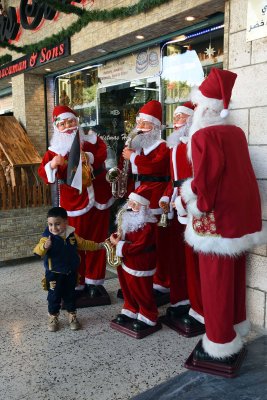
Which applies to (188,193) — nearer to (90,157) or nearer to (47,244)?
(47,244)

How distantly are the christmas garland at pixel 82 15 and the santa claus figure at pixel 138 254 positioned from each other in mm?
2012

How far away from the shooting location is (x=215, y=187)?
243 centimetres

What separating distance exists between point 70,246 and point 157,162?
3.22 feet

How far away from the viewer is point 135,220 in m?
3.09

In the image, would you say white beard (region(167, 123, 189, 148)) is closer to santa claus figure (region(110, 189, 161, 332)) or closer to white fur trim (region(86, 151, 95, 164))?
santa claus figure (region(110, 189, 161, 332))

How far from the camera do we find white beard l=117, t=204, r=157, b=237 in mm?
3087

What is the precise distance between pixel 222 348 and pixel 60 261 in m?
1.37

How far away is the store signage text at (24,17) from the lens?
17.9ft

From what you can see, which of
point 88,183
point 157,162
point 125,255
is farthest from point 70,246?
point 157,162

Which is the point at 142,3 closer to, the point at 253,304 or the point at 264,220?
the point at 264,220

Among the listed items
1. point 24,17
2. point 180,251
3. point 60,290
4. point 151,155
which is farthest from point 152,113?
point 24,17

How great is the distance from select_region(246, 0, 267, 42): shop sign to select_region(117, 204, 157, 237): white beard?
1505 mm

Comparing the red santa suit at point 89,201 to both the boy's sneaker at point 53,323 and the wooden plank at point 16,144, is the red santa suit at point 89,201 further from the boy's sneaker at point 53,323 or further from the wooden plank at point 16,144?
the wooden plank at point 16,144

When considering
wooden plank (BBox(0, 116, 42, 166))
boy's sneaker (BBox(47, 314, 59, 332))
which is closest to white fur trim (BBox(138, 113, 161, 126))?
boy's sneaker (BBox(47, 314, 59, 332))
